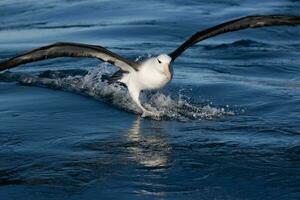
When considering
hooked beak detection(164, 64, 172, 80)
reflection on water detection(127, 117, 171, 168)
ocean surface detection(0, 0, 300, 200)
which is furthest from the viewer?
hooked beak detection(164, 64, 172, 80)

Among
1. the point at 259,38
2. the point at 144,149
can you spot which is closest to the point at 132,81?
the point at 144,149

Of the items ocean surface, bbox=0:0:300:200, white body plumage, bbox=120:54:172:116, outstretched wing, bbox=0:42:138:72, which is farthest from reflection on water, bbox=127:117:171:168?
outstretched wing, bbox=0:42:138:72

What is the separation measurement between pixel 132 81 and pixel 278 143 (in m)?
2.65

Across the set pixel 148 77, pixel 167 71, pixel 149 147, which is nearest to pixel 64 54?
pixel 148 77

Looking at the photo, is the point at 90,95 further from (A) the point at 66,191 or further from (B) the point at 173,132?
(A) the point at 66,191

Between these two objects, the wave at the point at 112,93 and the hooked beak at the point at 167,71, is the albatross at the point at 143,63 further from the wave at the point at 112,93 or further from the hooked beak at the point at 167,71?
the wave at the point at 112,93

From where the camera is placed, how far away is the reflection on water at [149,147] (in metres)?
9.32

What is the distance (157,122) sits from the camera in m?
11.3

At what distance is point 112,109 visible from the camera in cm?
1197

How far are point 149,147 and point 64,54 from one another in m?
1.84

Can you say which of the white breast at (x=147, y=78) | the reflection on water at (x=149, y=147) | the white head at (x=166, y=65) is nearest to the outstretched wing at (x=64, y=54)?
the white breast at (x=147, y=78)

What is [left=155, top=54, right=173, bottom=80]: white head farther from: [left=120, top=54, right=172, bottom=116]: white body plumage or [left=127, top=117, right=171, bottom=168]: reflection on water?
[left=127, top=117, right=171, bottom=168]: reflection on water

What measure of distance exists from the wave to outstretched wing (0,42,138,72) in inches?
26.8

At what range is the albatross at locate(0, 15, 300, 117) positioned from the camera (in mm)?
10742
